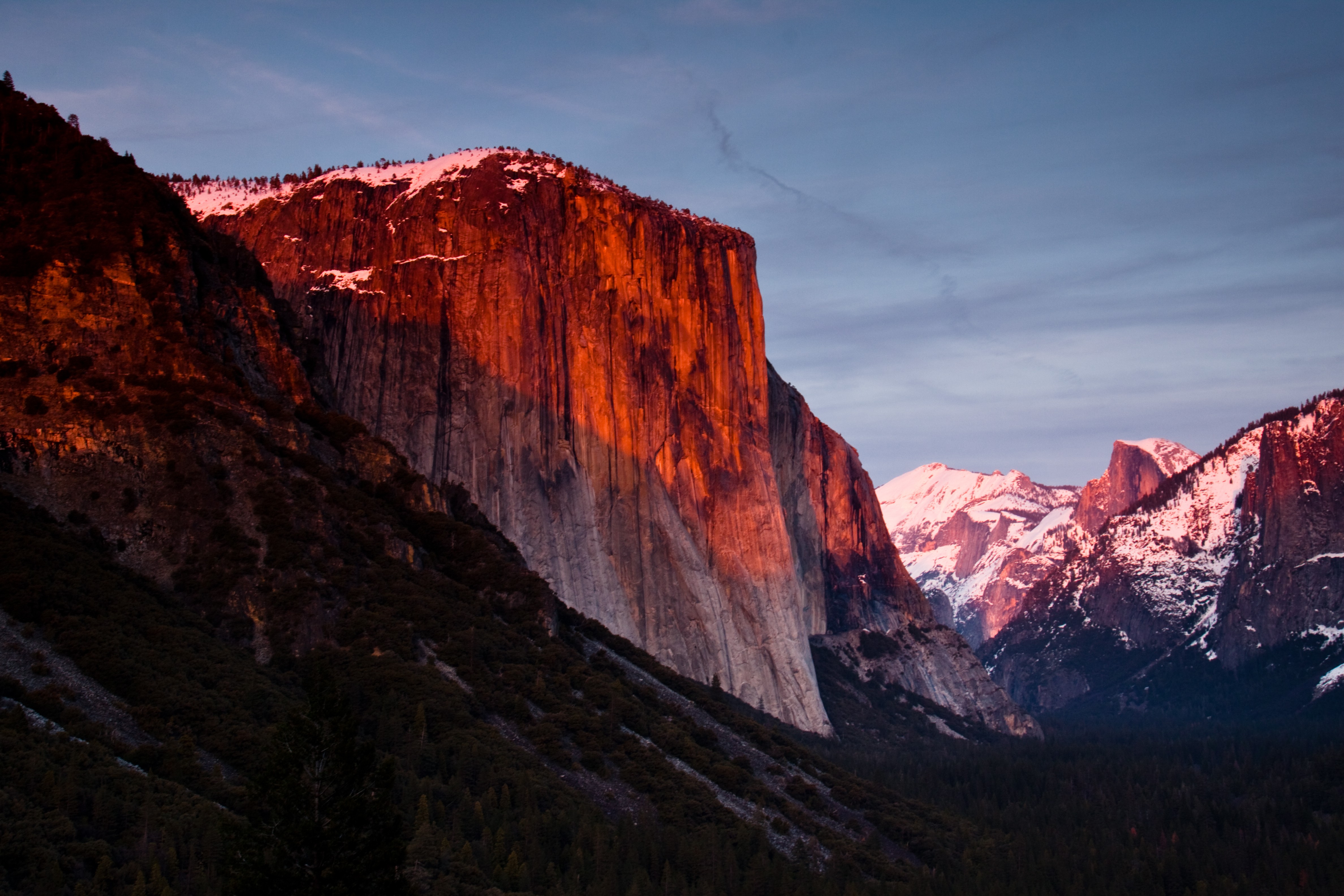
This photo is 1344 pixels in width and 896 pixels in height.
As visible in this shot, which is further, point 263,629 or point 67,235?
point 67,235

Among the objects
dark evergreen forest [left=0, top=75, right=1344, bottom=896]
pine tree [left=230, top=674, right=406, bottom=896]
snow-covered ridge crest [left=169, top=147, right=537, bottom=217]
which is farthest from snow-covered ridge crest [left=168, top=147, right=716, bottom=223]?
pine tree [left=230, top=674, right=406, bottom=896]

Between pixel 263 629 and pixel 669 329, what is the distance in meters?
76.2

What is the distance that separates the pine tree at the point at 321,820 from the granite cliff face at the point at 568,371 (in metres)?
72.0

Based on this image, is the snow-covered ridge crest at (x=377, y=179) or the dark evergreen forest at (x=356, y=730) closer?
the dark evergreen forest at (x=356, y=730)

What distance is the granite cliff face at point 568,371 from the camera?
420 ft

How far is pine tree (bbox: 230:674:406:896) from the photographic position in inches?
1654

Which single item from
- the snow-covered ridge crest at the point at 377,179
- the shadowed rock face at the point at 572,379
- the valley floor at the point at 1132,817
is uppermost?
the snow-covered ridge crest at the point at 377,179

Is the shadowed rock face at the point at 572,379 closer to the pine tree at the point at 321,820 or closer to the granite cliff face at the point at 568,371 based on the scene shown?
the granite cliff face at the point at 568,371

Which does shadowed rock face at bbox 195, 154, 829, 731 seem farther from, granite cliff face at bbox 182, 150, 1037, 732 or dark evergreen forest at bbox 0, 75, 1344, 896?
dark evergreen forest at bbox 0, 75, 1344, 896

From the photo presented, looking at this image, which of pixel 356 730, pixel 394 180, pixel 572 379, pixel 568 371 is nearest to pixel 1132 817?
pixel 572 379

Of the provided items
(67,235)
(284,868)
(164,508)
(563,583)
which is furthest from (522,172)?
(284,868)

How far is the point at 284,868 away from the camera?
139 ft

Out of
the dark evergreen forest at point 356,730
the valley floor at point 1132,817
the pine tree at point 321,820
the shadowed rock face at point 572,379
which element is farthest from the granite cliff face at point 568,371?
the pine tree at point 321,820

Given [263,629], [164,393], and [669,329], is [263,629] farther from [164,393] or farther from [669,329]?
[669,329]
